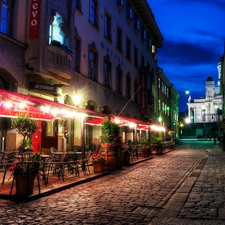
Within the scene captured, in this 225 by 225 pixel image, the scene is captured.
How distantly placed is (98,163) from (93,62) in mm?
11356

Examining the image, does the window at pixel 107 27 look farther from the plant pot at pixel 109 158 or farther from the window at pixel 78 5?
the plant pot at pixel 109 158

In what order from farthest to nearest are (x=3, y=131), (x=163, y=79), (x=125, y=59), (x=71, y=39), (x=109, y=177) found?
(x=163, y=79) < (x=125, y=59) < (x=71, y=39) < (x=3, y=131) < (x=109, y=177)

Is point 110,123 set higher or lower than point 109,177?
higher

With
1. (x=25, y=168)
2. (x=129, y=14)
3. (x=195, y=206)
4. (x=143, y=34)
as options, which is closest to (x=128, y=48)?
(x=129, y=14)

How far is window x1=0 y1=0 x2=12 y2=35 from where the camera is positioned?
1346 cm

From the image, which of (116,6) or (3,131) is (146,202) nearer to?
(3,131)

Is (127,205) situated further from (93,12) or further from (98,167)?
(93,12)

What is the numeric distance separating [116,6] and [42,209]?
76.8ft

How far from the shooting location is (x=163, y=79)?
5053 centimetres

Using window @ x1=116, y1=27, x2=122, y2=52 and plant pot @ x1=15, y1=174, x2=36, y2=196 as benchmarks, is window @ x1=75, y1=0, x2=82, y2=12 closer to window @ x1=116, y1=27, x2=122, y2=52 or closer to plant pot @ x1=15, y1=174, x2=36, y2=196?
window @ x1=116, y1=27, x2=122, y2=52

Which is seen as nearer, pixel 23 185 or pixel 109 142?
pixel 23 185

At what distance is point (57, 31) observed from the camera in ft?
54.2

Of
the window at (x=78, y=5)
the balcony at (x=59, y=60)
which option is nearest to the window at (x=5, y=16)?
the balcony at (x=59, y=60)


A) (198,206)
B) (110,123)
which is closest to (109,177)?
(110,123)
